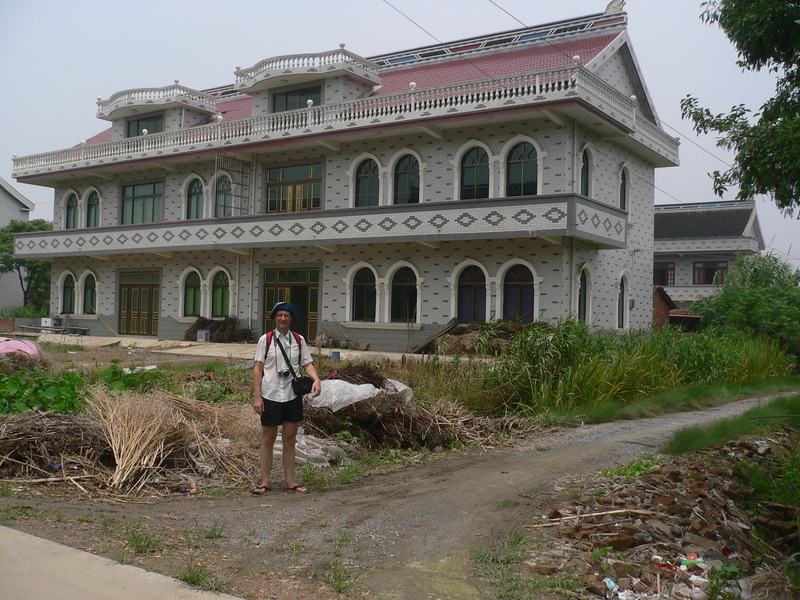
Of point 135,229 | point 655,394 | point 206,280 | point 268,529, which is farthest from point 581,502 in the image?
point 135,229

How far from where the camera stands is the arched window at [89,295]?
32.8 metres

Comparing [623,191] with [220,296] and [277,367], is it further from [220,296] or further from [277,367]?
[277,367]

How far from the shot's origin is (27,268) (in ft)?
138

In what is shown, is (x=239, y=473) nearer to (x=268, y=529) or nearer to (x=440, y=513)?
(x=268, y=529)

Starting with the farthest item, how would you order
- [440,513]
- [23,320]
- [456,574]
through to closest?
[23,320] → [440,513] → [456,574]

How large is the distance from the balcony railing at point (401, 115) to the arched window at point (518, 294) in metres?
4.81

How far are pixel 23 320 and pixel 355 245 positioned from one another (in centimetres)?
1894

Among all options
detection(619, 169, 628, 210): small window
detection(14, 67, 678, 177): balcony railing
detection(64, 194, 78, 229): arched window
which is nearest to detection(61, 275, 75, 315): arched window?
detection(64, 194, 78, 229): arched window

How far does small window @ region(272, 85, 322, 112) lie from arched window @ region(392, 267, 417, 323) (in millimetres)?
7205

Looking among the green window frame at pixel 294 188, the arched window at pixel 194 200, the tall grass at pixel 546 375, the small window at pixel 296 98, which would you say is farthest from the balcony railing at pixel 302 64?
the tall grass at pixel 546 375

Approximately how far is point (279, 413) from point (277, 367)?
442 mm

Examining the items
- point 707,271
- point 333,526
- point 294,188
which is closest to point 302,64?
point 294,188

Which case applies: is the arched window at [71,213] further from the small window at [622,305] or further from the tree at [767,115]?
the tree at [767,115]

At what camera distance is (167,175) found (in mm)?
29953
